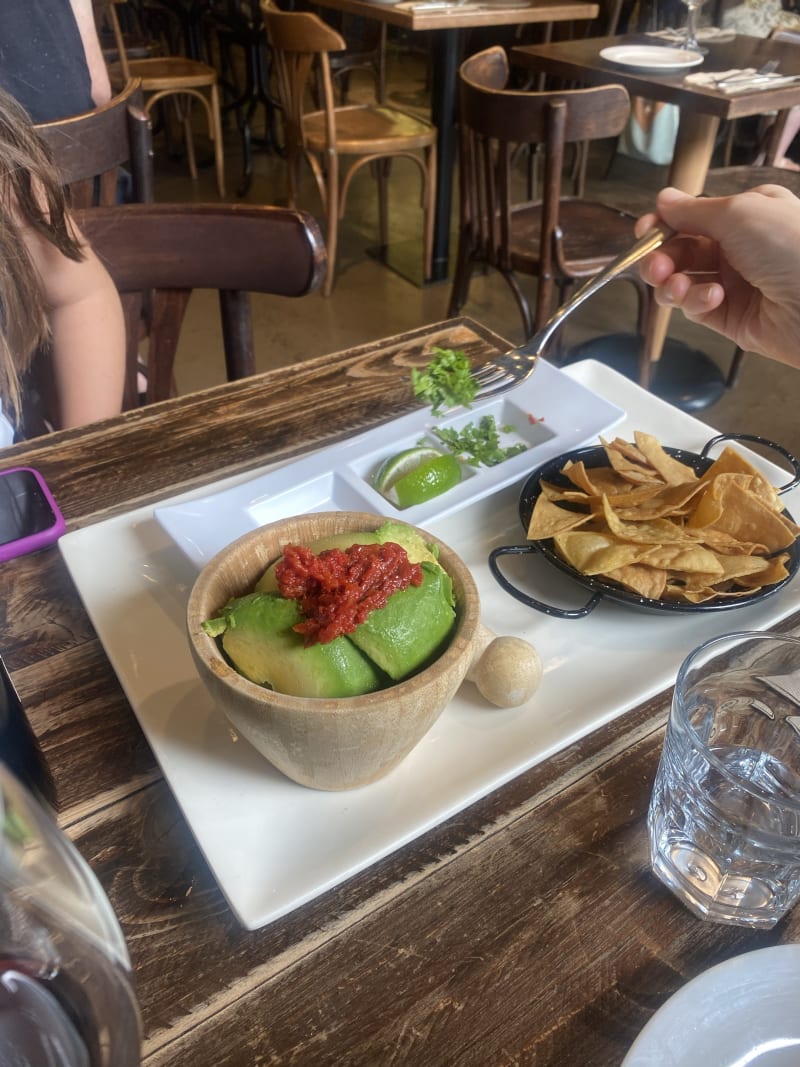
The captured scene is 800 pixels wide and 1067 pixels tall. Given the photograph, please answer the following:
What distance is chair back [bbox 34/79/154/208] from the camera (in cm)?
111

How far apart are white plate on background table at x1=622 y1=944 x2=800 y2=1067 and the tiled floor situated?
2107 millimetres

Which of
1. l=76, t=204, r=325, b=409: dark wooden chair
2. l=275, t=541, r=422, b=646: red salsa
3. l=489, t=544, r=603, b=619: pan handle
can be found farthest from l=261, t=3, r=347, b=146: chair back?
l=275, t=541, r=422, b=646: red salsa

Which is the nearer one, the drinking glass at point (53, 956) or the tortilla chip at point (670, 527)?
the drinking glass at point (53, 956)

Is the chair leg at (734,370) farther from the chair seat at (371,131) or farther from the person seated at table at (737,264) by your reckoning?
the person seated at table at (737,264)

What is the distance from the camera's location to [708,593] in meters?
0.58

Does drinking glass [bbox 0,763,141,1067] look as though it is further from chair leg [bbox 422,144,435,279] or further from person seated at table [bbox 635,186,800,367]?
chair leg [bbox 422,144,435,279]

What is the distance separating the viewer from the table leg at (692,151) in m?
2.03

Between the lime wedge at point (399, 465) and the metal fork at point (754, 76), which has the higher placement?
the metal fork at point (754, 76)

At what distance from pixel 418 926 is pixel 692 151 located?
2211 mm

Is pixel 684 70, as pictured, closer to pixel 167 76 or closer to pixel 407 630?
pixel 407 630

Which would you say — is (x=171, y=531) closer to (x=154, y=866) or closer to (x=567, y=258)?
(x=154, y=866)

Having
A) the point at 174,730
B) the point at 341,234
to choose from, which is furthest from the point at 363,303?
the point at 174,730

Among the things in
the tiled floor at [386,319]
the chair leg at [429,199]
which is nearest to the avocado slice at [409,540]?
the tiled floor at [386,319]

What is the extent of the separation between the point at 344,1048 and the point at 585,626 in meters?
0.33
